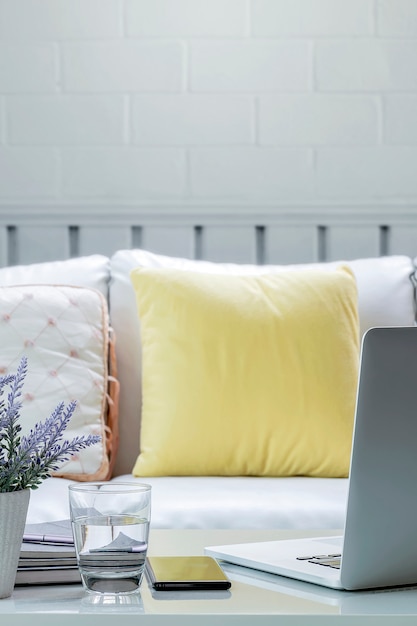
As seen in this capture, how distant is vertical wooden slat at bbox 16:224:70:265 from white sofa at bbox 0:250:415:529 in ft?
1.32

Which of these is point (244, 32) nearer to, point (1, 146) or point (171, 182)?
point (171, 182)

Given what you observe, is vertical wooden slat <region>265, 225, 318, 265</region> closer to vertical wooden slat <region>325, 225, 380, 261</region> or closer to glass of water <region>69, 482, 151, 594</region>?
vertical wooden slat <region>325, 225, 380, 261</region>

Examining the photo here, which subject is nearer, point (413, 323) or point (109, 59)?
point (413, 323)

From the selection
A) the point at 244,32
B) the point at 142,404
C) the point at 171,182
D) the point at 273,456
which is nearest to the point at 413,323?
the point at 273,456

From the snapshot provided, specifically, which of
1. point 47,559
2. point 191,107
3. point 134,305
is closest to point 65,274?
point 134,305

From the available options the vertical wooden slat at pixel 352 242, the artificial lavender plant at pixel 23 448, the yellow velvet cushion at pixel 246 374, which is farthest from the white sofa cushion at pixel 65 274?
the artificial lavender plant at pixel 23 448

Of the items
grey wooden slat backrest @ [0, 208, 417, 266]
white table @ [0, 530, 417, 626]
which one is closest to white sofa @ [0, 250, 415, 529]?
grey wooden slat backrest @ [0, 208, 417, 266]

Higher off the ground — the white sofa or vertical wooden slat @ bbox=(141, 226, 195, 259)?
vertical wooden slat @ bbox=(141, 226, 195, 259)

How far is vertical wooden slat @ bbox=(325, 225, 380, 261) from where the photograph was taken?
7.62 ft

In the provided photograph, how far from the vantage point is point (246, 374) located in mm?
1627

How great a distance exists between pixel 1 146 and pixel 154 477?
1127 mm

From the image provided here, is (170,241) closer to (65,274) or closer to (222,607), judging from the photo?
(65,274)

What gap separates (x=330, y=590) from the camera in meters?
0.68

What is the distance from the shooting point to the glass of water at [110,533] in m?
0.63
